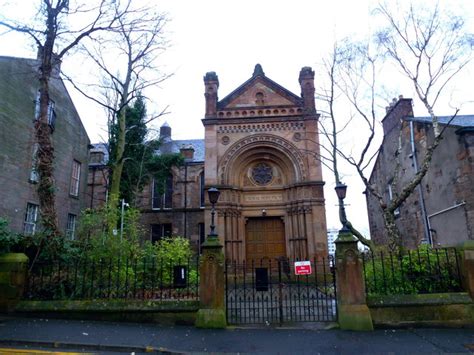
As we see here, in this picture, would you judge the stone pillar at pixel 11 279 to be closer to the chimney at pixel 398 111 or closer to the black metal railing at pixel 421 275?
the black metal railing at pixel 421 275

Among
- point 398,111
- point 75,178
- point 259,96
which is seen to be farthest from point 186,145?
point 398,111

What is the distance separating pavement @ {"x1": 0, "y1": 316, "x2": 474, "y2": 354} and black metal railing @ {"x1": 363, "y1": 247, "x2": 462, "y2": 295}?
3.80ft

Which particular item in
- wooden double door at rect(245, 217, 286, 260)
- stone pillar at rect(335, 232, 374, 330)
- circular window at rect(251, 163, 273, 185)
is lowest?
stone pillar at rect(335, 232, 374, 330)

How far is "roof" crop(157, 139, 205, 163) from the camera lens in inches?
1213

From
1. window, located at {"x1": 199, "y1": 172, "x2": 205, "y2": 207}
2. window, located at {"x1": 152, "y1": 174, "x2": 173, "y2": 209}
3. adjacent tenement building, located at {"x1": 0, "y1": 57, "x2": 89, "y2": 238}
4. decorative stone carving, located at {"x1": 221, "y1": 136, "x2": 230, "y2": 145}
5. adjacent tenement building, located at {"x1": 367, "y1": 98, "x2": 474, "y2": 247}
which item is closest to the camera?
adjacent tenement building, located at {"x1": 367, "y1": 98, "x2": 474, "y2": 247}

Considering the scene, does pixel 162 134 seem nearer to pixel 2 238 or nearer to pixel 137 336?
pixel 2 238

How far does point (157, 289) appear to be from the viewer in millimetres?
10984

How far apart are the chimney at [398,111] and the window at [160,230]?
61.8ft

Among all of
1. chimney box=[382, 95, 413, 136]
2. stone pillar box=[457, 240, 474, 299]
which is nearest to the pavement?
stone pillar box=[457, 240, 474, 299]

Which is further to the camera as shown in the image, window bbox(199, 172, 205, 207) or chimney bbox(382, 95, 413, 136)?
window bbox(199, 172, 205, 207)

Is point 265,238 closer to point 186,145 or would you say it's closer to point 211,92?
point 211,92

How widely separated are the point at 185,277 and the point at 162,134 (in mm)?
26881

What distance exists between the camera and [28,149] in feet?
49.6

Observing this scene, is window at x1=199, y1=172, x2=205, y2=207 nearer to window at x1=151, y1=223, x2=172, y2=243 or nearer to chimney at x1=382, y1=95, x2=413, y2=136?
window at x1=151, y1=223, x2=172, y2=243
